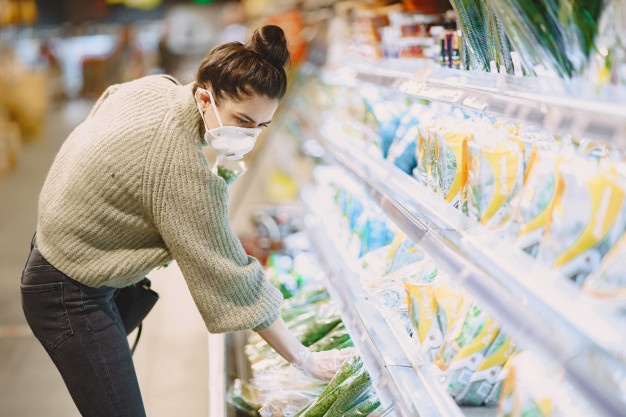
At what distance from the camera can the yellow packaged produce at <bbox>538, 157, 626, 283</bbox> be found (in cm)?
110

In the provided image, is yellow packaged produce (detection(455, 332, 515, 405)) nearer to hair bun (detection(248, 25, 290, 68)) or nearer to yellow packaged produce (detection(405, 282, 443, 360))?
yellow packaged produce (detection(405, 282, 443, 360))

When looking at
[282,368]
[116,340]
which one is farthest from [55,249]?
[282,368]

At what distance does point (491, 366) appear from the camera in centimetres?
159

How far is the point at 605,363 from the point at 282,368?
66.6 inches

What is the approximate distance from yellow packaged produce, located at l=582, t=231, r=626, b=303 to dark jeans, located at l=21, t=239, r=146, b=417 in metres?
1.23

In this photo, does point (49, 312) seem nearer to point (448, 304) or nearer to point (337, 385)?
point (337, 385)

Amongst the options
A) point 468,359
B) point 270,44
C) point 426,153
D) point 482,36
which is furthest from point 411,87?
point 468,359

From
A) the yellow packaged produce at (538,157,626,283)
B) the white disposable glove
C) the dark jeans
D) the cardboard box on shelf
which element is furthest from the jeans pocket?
the cardboard box on shelf

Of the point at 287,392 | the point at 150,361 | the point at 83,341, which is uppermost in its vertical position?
the point at 83,341

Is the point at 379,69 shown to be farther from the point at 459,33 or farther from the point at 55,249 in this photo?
the point at 55,249

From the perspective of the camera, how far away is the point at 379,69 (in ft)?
8.39

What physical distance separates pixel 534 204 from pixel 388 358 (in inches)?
23.4

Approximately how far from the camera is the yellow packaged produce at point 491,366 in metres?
1.58

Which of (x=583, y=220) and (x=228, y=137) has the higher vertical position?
(x=583, y=220)
